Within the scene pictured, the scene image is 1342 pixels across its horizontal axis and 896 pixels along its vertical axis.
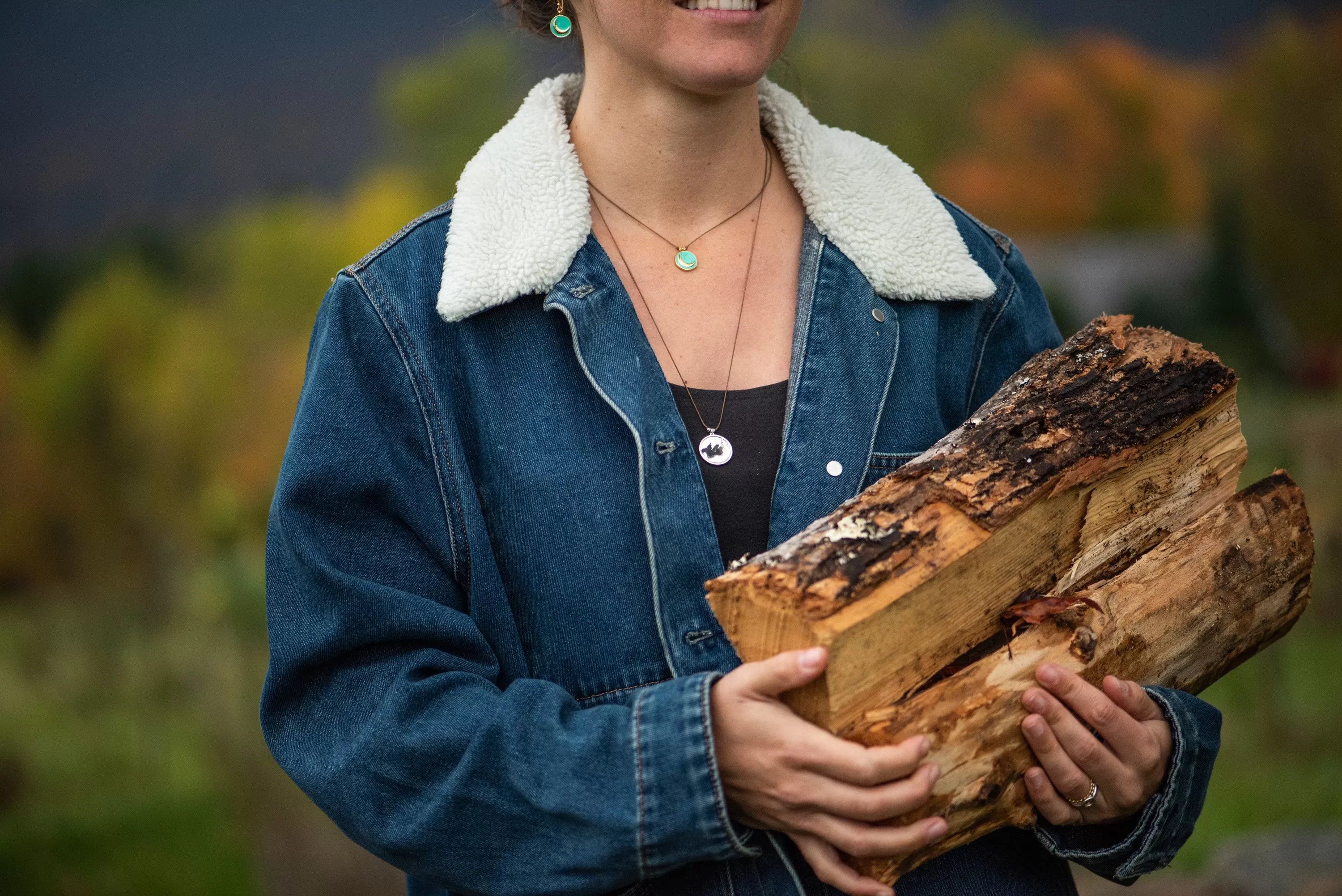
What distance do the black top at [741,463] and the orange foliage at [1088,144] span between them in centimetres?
302

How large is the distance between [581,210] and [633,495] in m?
0.38

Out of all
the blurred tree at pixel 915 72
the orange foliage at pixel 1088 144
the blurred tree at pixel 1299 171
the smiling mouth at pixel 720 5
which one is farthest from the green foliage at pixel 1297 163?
the smiling mouth at pixel 720 5

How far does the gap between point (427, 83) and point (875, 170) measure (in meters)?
2.91

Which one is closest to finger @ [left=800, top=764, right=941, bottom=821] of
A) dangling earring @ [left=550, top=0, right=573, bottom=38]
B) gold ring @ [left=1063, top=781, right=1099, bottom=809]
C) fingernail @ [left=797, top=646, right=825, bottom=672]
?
fingernail @ [left=797, top=646, right=825, bottom=672]

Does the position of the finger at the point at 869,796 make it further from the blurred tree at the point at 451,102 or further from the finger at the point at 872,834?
the blurred tree at the point at 451,102

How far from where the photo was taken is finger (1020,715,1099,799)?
126 centimetres

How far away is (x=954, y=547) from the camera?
125cm

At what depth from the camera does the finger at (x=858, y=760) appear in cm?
114

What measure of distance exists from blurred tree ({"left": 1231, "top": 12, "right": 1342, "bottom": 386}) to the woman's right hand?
11.7ft

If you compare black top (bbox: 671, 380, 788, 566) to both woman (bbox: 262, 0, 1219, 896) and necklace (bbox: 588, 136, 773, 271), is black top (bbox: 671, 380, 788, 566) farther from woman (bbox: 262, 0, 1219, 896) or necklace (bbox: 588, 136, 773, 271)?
necklace (bbox: 588, 136, 773, 271)

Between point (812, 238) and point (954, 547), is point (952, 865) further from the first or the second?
point (812, 238)

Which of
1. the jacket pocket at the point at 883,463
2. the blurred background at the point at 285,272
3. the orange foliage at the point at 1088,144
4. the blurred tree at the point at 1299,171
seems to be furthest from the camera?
the orange foliage at the point at 1088,144

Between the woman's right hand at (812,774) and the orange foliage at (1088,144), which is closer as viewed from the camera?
the woman's right hand at (812,774)

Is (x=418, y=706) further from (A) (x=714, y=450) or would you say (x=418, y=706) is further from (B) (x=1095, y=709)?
(B) (x=1095, y=709)
